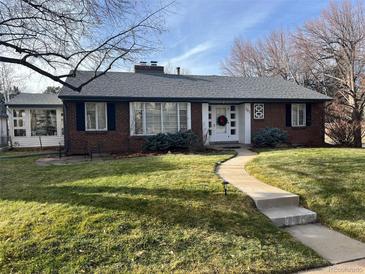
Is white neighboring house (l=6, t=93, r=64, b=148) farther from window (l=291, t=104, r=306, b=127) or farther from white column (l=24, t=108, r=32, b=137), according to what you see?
window (l=291, t=104, r=306, b=127)

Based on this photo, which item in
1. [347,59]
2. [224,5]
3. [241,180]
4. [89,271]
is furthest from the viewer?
[347,59]

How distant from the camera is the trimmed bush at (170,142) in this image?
13.0 metres

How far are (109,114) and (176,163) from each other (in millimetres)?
6076

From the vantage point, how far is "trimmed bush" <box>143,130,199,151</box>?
13.0 metres

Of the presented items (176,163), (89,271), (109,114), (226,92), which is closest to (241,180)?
(176,163)

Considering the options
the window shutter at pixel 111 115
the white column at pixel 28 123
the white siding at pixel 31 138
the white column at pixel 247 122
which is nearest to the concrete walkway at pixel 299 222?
the window shutter at pixel 111 115

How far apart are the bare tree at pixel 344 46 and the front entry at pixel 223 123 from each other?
708 centimetres

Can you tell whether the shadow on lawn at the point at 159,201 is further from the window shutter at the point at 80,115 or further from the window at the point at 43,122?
the window at the point at 43,122

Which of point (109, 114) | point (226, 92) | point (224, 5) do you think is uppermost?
point (224, 5)

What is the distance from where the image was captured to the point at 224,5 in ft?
28.5

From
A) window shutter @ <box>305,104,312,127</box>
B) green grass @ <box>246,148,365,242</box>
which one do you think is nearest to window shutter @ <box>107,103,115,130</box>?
green grass @ <box>246,148,365,242</box>

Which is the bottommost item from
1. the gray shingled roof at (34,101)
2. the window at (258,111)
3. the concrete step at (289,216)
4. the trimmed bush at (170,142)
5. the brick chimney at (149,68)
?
the concrete step at (289,216)

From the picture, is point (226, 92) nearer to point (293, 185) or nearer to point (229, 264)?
point (293, 185)

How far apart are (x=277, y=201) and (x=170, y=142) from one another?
7957 millimetres
